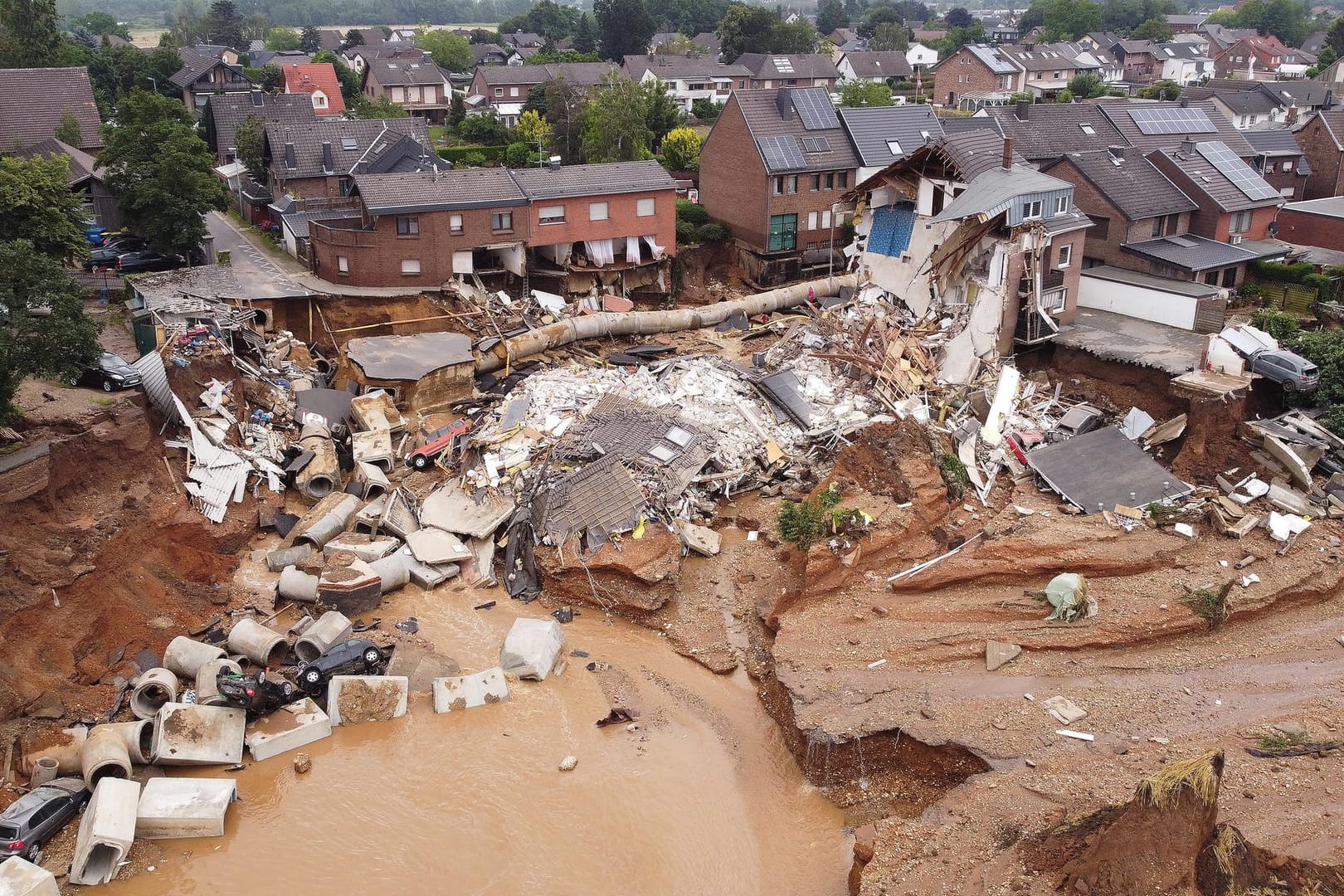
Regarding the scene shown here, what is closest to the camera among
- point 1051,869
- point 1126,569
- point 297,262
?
point 1051,869

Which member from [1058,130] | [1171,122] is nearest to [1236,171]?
[1171,122]

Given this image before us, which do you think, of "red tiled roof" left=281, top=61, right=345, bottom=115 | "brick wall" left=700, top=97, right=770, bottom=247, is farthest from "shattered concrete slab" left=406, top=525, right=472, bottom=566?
"red tiled roof" left=281, top=61, right=345, bottom=115

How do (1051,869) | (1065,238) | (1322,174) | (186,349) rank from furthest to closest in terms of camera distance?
(1322,174) → (1065,238) → (186,349) → (1051,869)

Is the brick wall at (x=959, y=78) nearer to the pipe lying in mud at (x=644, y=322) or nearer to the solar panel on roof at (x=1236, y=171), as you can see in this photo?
the solar panel on roof at (x=1236, y=171)

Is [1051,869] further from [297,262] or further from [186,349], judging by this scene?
[297,262]

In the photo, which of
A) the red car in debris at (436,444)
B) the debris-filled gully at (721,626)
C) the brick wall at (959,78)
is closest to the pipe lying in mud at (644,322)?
the debris-filled gully at (721,626)

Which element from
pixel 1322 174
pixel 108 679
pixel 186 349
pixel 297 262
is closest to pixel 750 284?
pixel 297 262
